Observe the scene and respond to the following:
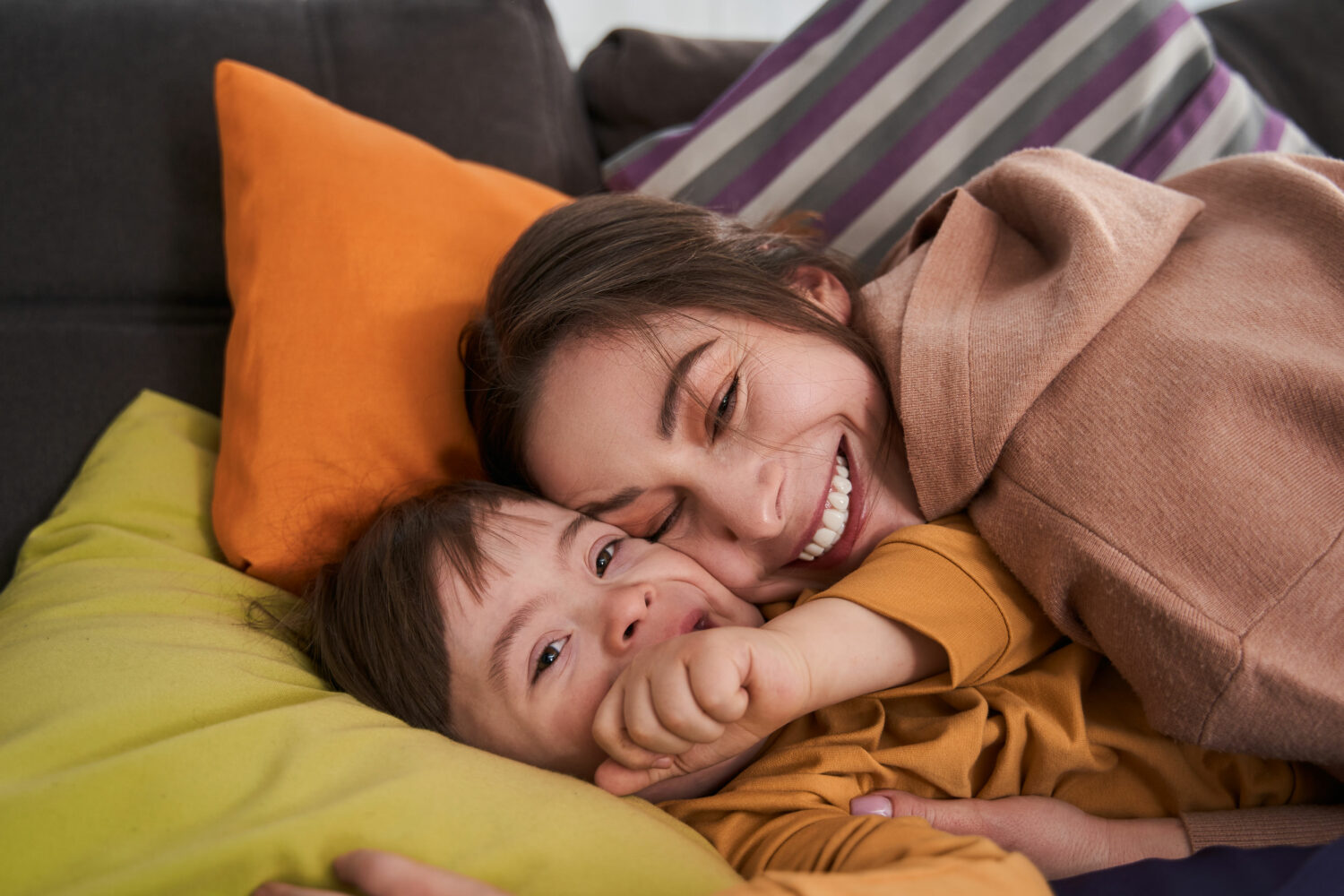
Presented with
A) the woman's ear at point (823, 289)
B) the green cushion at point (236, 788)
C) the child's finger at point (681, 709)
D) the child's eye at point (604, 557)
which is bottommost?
the green cushion at point (236, 788)

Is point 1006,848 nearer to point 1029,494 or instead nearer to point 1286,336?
point 1029,494

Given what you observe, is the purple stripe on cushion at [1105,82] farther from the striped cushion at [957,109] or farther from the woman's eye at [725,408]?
the woman's eye at [725,408]

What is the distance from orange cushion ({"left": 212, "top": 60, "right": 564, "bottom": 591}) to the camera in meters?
1.07

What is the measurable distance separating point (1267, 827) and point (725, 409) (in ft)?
2.06

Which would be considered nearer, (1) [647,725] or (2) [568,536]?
(1) [647,725]

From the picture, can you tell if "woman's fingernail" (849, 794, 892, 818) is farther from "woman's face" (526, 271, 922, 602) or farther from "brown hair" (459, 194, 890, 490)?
"brown hair" (459, 194, 890, 490)

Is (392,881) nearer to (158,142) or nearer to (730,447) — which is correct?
(730,447)

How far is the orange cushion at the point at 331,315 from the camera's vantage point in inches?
42.2

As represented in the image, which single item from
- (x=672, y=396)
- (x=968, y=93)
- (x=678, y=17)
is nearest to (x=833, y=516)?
(x=672, y=396)

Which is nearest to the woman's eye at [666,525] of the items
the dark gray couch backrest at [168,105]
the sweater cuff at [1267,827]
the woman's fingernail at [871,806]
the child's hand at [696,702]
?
the child's hand at [696,702]

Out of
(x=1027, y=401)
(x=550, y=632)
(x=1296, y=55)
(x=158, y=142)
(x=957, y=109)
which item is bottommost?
(x=550, y=632)

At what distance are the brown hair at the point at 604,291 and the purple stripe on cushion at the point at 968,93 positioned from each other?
32cm

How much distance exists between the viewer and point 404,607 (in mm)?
898

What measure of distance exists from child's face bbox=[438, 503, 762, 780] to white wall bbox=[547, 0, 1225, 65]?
2.21m
